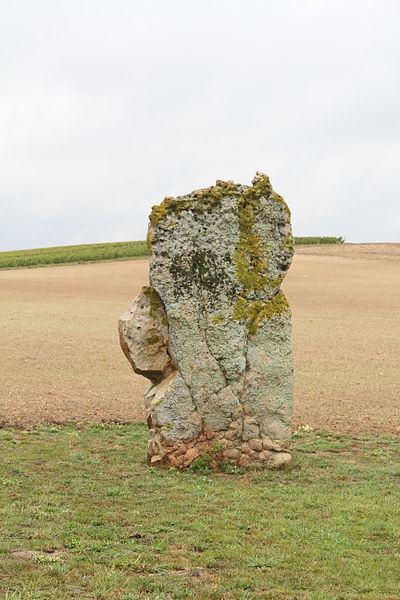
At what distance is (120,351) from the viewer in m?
28.3

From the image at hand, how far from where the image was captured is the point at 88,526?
33.0ft

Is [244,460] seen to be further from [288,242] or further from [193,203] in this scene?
[193,203]

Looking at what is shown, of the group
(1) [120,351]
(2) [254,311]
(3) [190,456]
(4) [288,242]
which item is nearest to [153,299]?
(2) [254,311]

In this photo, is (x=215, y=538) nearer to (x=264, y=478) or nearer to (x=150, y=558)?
(x=150, y=558)

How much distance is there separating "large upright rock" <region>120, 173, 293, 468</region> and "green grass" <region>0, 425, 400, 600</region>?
702 mm

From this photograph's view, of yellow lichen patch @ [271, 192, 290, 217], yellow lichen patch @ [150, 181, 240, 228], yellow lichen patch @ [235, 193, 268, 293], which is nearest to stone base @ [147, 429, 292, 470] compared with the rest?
yellow lichen patch @ [235, 193, 268, 293]

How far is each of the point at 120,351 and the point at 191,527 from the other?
59.8 feet

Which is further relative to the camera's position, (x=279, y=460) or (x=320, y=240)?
(x=320, y=240)

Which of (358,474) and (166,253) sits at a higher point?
(166,253)

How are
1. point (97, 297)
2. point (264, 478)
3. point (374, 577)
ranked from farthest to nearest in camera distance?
point (97, 297)
point (264, 478)
point (374, 577)

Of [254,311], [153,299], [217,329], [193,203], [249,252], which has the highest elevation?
[193,203]

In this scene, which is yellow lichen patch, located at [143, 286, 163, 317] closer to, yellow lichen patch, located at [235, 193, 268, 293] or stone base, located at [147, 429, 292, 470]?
yellow lichen patch, located at [235, 193, 268, 293]

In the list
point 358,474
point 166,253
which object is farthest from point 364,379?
point 166,253

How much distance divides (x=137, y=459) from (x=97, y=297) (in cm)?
3057
